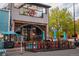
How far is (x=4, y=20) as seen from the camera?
172 inches

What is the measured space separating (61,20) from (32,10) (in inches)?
21.8

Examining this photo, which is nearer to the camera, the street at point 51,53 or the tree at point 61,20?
the street at point 51,53

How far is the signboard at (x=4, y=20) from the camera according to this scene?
432cm

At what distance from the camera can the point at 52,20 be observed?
14.7 feet

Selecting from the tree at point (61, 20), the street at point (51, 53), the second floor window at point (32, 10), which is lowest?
the street at point (51, 53)

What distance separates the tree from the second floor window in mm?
186

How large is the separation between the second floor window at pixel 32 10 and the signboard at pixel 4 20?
265 millimetres

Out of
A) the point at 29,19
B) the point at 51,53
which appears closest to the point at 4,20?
the point at 29,19

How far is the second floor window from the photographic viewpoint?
4.44 m

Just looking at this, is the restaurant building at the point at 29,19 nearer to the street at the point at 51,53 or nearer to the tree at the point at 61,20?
the tree at the point at 61,20

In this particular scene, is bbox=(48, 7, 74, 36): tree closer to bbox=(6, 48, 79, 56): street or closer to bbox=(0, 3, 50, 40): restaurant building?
bbox=(0, 3, 50, 40): restaurant building

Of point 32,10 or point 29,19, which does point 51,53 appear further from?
point 32,10

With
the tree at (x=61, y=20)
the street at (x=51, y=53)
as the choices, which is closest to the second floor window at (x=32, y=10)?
the tree at (x=61, y=20)

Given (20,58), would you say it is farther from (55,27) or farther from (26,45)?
(55,27)
